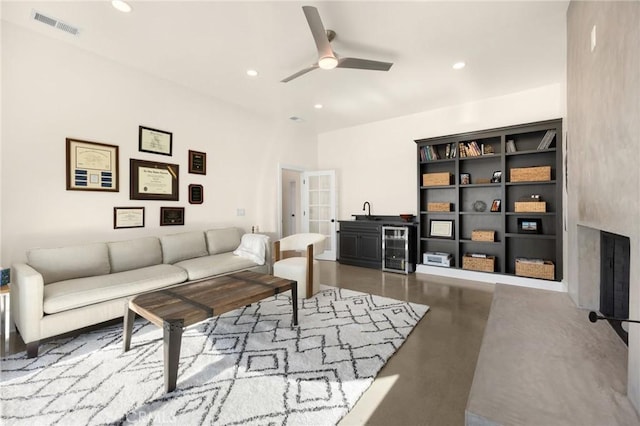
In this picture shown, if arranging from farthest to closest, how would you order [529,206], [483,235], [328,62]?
[483,235]
[529,206]
[328,62]

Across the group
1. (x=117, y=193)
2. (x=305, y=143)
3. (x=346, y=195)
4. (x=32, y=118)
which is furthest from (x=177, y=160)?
(x=346, y=195)

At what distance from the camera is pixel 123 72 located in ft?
10.5

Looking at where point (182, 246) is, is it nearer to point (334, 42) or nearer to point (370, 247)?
point (334, 42)

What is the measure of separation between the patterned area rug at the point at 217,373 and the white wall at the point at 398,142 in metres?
2.90

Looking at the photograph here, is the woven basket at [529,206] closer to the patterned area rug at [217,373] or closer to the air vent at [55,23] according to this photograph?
the patterned area rug at [217,373]

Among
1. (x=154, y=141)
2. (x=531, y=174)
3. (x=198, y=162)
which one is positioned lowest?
(x=531, y=174)

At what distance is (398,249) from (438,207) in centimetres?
96

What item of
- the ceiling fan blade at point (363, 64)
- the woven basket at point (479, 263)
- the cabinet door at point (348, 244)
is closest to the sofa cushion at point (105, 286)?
the ceiling fan blade at point (363, 64)

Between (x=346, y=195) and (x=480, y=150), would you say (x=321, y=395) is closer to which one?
(x=480, y=150)

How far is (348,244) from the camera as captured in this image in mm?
5168

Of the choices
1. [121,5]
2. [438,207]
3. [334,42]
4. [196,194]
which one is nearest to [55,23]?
[121,5]

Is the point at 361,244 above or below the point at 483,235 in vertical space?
below

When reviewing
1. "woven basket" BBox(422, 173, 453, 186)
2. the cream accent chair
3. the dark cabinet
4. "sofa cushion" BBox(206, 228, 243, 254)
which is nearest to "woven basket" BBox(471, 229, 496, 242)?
"woven basket" BBox(422, 173, 453, 186)

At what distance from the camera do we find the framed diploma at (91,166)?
281 cm
